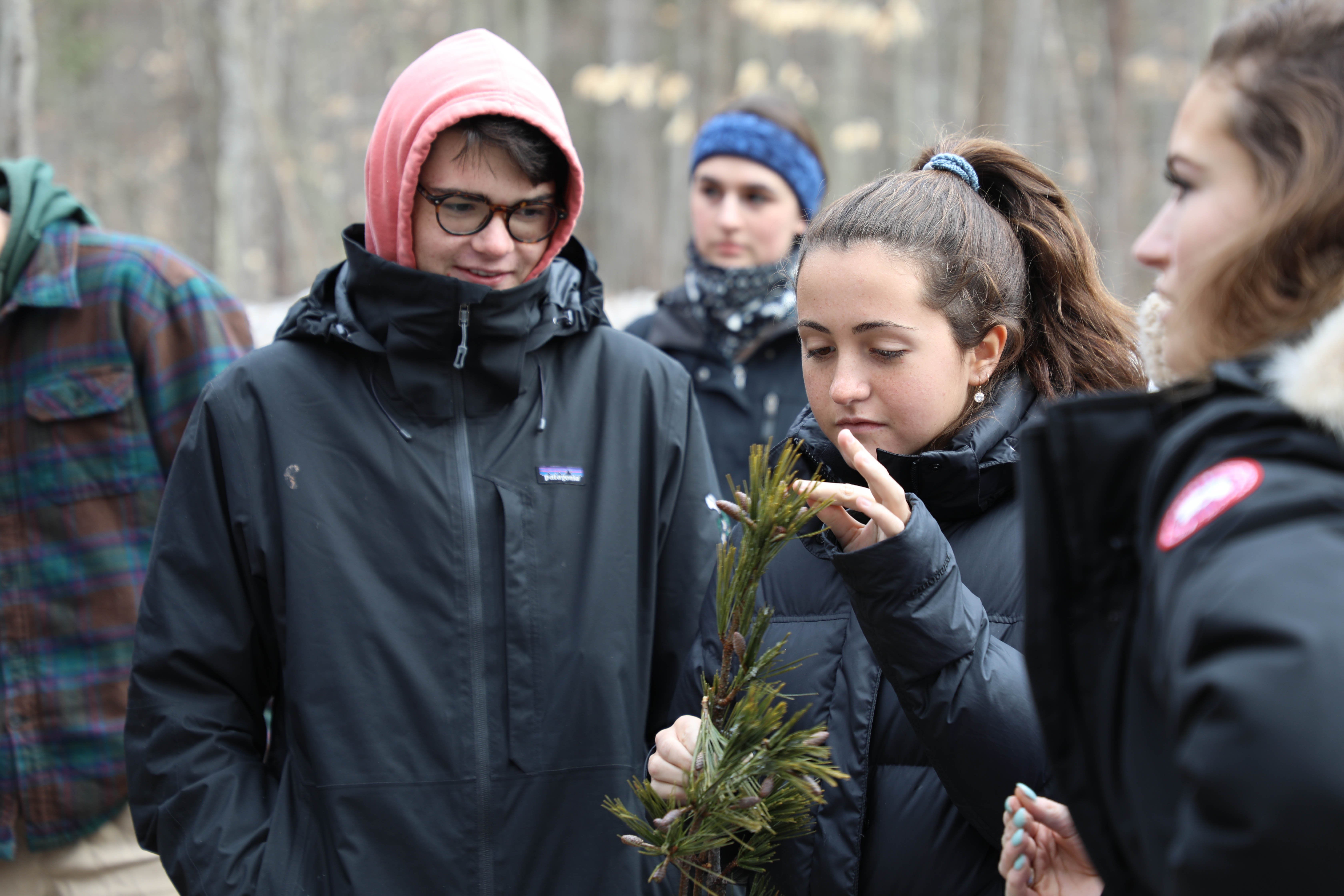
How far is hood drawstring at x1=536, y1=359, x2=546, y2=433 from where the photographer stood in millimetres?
2256

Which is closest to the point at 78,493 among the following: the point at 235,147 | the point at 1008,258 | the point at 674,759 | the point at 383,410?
the point at 383,410

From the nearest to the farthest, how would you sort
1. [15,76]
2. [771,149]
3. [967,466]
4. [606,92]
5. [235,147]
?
[967,466]
[771,149]
[15,76]
[235,147]
[606,92]

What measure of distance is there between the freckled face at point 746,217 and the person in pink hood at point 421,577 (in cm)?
187

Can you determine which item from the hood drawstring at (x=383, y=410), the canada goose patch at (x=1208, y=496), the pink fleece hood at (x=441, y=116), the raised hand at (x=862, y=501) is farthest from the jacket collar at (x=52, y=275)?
the canada goose patch at (x=1208, y=496)

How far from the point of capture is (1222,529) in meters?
0.93

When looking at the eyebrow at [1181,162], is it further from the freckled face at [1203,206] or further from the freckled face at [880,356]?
the freckled face at [880,356]

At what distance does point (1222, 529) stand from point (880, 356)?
0.93 m

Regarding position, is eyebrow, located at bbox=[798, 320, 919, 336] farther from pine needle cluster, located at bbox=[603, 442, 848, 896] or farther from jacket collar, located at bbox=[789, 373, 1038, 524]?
pine needle cluster, located at bbox=[603, 442, 848, 896]

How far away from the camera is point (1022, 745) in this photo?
153 cm

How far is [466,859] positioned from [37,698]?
4.56 ft

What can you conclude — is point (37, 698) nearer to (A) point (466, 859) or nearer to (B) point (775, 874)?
(A) point (466, 859)

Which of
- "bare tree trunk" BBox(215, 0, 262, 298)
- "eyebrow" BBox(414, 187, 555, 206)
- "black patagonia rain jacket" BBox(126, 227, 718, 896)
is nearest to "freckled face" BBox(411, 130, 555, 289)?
"eyebrow" BBox(414, 187, 555, 206)

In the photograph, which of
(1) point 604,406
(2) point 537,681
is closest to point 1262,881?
(2) point 537,681

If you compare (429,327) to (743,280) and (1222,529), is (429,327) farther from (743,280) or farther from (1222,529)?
(743,280)
